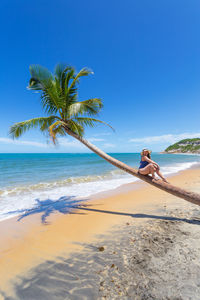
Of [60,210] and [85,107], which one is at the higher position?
[85,107]

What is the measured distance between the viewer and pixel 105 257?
9.46 ft

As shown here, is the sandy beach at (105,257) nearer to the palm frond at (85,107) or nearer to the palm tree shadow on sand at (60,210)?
the palm tree shadow on sand at (60,210)

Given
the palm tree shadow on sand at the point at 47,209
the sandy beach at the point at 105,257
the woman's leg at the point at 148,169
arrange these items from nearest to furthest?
the sandy beach at the point at 105,257, the woman's leg at the point at 148,169, the palm tree shadow on sand at the point at 47,209

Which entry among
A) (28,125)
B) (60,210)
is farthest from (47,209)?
(28,125)

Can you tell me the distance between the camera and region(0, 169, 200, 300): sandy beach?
2146 millimetres

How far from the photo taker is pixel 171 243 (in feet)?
9.98

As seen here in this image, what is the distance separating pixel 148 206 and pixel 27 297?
4.84 meters

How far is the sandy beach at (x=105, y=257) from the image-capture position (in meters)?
2.15

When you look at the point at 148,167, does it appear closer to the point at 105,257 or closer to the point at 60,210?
the point at 105,257

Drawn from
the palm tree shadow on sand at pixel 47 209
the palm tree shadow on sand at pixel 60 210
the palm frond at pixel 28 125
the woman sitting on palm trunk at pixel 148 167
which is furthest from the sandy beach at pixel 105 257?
the palm frond at pixel 28 125

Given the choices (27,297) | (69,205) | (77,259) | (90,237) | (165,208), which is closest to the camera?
(27,297)

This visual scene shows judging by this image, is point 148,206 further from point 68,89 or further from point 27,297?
point 68,89

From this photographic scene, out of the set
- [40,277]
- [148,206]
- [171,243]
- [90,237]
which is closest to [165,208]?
[148,206]

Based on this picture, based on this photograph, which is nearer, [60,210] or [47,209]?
[60,210]
